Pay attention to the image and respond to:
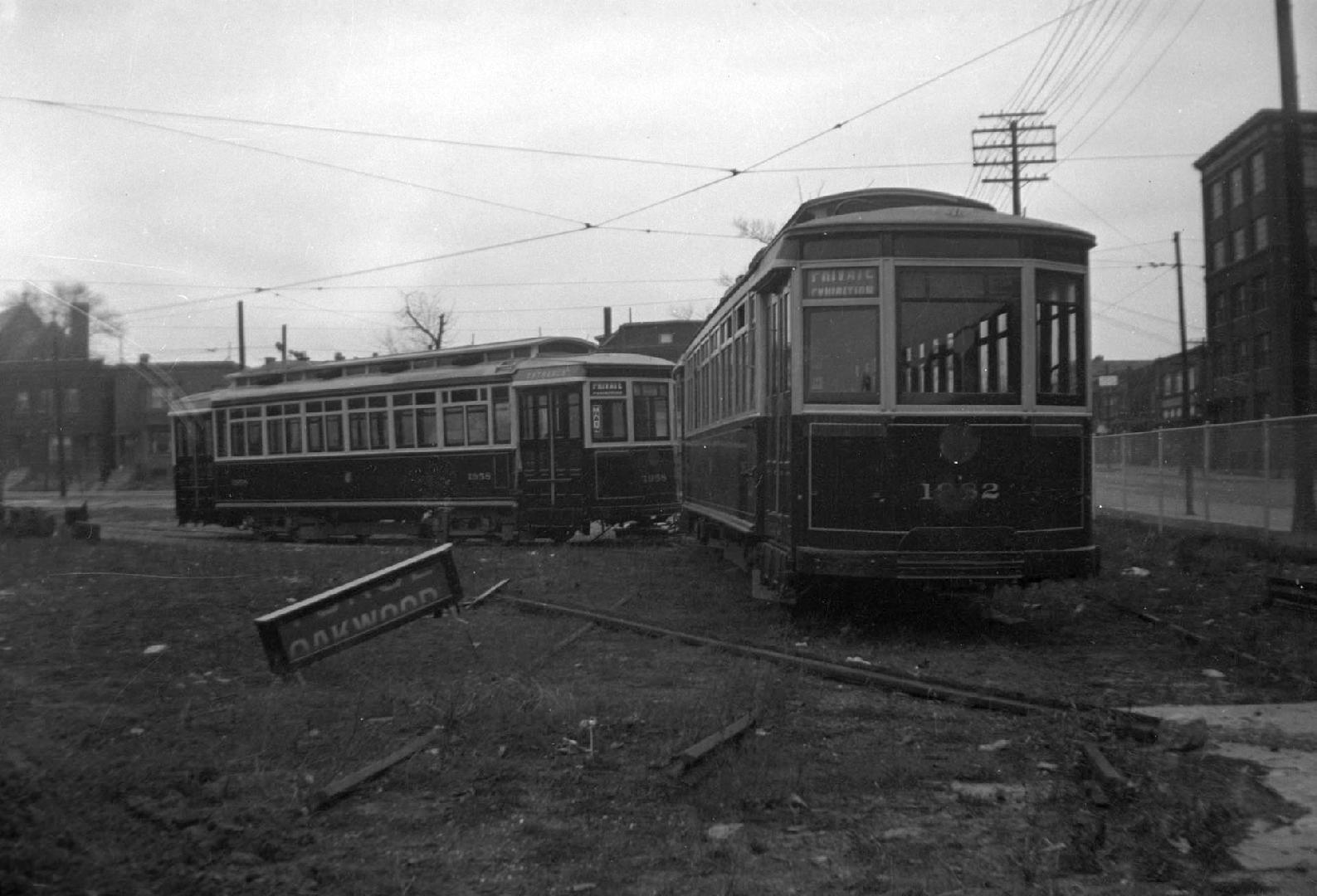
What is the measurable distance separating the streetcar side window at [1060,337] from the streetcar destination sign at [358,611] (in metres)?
4.66

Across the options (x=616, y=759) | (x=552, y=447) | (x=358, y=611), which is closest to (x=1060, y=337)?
(x=616, y=759)

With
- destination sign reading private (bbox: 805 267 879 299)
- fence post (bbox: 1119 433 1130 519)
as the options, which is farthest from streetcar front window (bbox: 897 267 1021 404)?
fence post (bbox: 1119 433 1130 519)

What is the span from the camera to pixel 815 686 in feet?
23.8

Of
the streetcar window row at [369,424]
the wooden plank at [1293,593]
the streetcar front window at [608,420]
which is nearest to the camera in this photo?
the wooden plank at [1293,593]

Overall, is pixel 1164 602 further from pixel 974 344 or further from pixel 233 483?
pixel 233 483

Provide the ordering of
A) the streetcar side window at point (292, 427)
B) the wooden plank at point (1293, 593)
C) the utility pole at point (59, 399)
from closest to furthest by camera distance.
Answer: the wooden plank at point (1293, 593), the utility pole at point (59, 399), the streetcar side window at point (292, 427)

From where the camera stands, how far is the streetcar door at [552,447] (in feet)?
62.2

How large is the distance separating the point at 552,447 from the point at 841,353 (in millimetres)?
10609

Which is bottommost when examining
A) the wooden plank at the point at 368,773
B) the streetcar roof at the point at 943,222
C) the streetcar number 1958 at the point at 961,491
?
the wooden plank at the point at 368,773

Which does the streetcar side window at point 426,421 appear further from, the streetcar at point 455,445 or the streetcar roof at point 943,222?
the streetcar roof at point 943,222

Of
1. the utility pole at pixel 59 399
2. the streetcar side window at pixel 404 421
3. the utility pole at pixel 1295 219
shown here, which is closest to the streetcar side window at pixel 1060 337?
the utility pole at pixel 1295 219

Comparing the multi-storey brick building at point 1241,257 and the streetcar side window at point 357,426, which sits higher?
the multi-storey brick building at point 1241,257

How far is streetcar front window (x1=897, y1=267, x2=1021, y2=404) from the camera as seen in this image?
29.2ft

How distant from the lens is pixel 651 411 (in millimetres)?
19484
